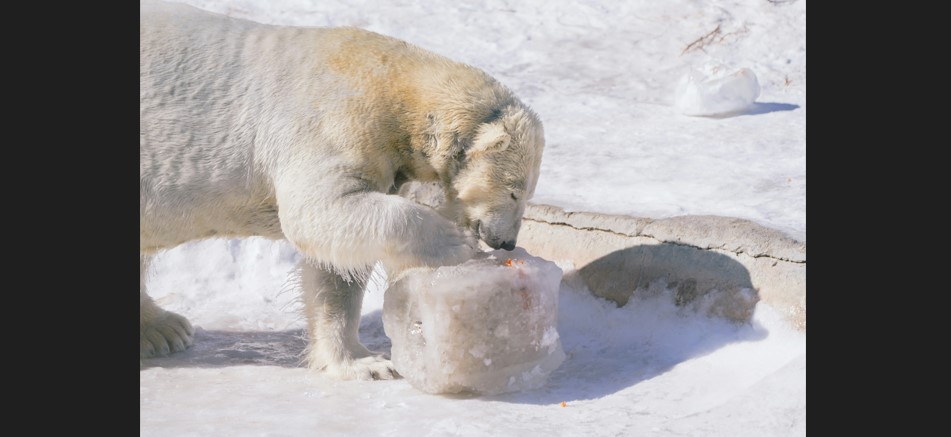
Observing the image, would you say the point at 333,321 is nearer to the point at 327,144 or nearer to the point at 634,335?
the point at 327,144

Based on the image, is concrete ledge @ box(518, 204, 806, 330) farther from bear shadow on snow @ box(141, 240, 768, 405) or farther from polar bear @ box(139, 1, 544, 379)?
polar bear @ box(139, 1, 544, 379)

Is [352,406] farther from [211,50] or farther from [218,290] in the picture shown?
[218,290]

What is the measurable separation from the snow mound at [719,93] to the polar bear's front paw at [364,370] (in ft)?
10.5

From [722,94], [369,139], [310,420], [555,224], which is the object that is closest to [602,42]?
[722,94]

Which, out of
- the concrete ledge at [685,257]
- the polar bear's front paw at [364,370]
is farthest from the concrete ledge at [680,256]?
the polar bear's front paw at [364,370]

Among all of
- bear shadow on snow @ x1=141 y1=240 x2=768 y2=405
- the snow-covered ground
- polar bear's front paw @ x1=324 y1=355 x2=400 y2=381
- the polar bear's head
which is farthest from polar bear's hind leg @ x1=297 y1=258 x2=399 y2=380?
the polar bear's head

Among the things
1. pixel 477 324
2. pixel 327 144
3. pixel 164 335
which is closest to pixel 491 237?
pixel 477 324

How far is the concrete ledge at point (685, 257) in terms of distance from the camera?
4.33m

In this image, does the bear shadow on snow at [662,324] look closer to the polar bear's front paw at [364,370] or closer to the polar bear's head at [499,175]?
the polar bear's front paw at [364,370]

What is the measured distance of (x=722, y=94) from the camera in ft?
22.4

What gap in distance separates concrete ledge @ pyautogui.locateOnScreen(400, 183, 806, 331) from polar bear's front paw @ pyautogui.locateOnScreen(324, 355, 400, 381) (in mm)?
732

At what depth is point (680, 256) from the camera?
15.1 feet

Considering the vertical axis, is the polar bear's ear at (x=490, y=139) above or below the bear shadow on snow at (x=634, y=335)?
above

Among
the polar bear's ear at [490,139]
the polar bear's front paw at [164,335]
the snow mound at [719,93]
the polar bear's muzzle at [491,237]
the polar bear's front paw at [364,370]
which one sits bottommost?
the polar bear's front paw at [164,335]
